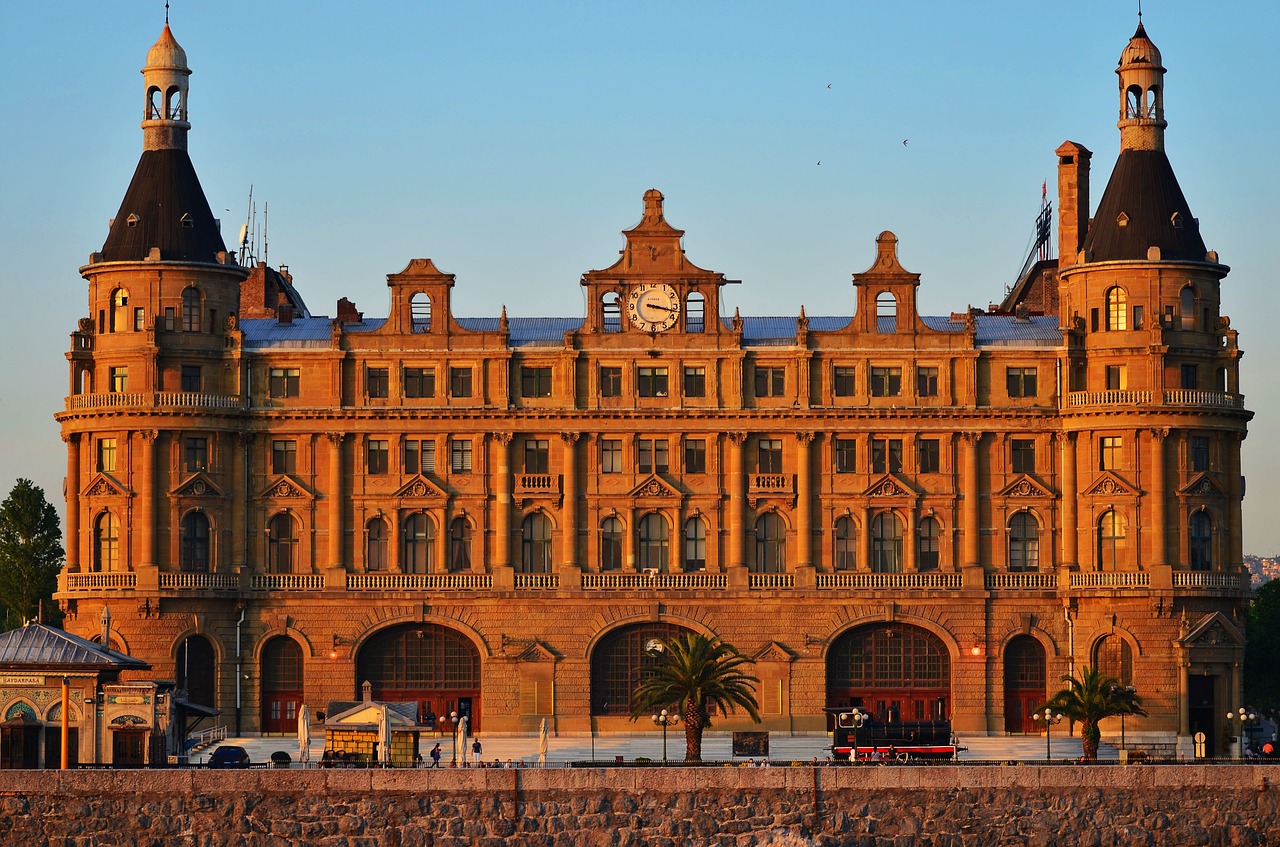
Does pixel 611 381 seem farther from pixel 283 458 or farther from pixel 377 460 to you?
pixel 283 458

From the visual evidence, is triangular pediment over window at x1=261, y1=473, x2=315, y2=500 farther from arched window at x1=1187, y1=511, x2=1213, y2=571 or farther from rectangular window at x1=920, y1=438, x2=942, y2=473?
arched window at x1=1187, y1=511, x2=1213, y2=571

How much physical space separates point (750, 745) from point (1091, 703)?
47.5ft

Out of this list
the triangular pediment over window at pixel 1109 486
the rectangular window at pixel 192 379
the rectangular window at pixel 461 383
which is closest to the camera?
the triangular pediment over window at pixel 1109 486

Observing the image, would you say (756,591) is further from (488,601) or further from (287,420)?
(287,420)

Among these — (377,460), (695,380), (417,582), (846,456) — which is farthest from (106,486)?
(846,456)

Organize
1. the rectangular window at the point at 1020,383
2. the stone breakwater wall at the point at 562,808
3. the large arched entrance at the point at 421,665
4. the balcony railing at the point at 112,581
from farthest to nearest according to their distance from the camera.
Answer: the rectangular window at the point at 1020,383
the large arched entrance at the point at 421,665
the balcony railing at the point at 112,581
the stone breakwater wall at the point at 562,808

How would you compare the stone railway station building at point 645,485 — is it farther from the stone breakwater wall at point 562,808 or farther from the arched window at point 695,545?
the stone breakwater wall at point 562,808

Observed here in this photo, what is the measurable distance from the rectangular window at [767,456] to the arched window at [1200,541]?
18921mm

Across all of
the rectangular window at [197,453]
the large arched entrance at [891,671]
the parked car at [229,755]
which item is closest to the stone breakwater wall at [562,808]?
the parked car at [229,755]

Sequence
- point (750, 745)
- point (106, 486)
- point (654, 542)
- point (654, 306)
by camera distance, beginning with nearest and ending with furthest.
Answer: point (750, 745) < point (106, 486) < point (654, 542) < point (654, 306)

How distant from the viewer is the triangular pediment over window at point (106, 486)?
13375 centimetres

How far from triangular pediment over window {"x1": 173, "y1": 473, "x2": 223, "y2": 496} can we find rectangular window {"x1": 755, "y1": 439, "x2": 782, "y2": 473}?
2498cm

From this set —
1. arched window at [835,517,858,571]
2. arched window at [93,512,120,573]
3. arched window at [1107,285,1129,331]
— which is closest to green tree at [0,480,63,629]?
arched window at [93,512,120,573]

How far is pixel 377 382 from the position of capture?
448 feet
